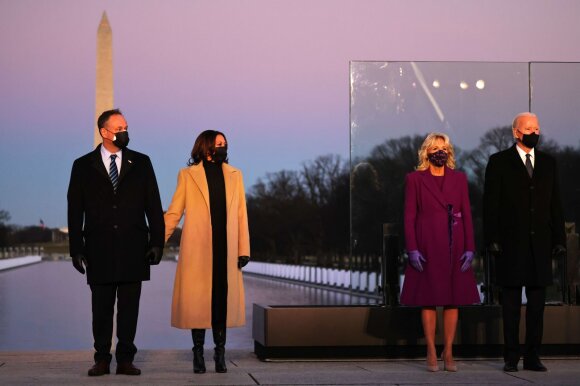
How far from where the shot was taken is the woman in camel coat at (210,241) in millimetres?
9562

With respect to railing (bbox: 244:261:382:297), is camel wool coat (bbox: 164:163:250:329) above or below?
above

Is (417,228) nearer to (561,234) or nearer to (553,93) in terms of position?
(561,234)

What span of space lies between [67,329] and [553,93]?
954cm

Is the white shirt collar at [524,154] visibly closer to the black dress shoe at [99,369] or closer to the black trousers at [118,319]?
the black trousers at [118,319]

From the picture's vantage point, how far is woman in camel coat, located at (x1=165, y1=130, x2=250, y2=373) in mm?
9562

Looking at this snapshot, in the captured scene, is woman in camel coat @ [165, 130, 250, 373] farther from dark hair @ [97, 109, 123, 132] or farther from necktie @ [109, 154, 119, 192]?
dark hair @ [97, 109, 123, 132]

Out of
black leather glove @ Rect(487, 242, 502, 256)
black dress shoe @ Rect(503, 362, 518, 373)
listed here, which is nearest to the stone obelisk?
black leather glove @ Rect(487, 242, 502, 256)

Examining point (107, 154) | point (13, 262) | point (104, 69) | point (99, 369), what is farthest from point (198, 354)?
point (13, 262)

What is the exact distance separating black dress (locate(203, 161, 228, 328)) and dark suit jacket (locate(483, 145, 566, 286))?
189 cm

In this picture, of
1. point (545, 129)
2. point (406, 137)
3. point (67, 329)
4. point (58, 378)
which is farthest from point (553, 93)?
point (67, 329)

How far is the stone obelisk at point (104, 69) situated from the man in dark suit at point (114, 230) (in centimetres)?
3735

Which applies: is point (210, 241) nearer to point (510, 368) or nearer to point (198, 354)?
point (198, 354)

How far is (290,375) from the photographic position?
9133mm

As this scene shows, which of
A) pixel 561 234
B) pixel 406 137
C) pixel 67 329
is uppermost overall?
pixel 406 137
